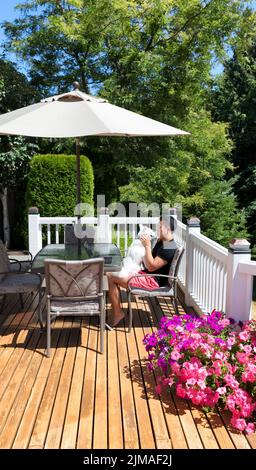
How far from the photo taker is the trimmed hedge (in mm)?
9008

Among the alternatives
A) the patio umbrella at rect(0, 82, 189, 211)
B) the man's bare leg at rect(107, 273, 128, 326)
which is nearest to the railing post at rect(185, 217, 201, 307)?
the man's bare leg at rect(107, 273, 128, 326)

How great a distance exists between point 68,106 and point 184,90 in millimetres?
7766

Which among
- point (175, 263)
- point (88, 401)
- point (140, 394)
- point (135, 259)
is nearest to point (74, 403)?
point (88, 401)

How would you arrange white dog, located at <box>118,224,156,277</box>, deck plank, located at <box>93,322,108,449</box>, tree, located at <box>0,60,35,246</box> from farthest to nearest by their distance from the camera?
tree, located at <box>0,60,35,246</box>
white dog, located at <box>118,224,156,277</box>
deck plank, located at <box>93,322,108,449</box>

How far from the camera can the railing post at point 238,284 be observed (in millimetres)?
3177

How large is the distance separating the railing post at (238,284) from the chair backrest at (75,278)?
1007 millimetres

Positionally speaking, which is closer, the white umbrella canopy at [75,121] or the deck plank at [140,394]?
the deck plank at [140,394]

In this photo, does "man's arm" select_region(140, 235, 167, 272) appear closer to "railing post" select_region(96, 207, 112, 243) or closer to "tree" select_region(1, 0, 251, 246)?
"railing post" select_region(96, 207, 112, 243)

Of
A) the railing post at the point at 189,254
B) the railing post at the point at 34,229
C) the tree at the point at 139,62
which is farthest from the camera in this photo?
the tree at the point at 139,62

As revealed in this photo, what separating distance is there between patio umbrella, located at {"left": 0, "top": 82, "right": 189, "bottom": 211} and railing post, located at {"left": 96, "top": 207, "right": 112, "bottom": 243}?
228cm

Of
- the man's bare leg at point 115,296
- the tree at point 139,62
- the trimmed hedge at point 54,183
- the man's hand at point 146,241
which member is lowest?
the man's bare leg at point 115,296

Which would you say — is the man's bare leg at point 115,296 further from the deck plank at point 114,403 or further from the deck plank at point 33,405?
the deck plank at point 33,405

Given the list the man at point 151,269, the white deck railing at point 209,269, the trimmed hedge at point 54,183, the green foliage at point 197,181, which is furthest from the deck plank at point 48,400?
the green foliage at point 197,181
